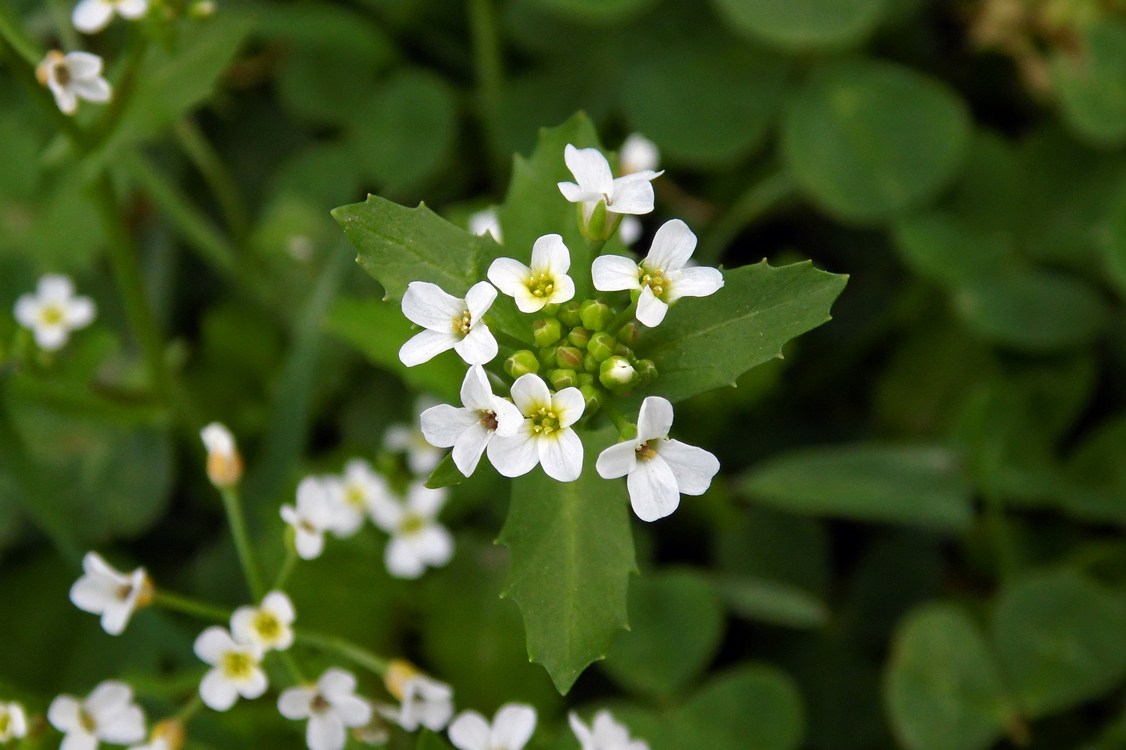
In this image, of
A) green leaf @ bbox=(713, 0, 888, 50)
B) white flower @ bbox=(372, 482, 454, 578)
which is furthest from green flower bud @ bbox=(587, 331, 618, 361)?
green leaf @ bbox=(713, 0, 888, 50)

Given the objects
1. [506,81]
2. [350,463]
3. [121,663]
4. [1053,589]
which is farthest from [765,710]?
[506,81]

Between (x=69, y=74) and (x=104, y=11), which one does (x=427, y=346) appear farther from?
(x=104, y=11)

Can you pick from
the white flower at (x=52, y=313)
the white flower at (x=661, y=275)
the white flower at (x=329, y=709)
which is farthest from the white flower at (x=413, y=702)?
the white flower at (x=52, y=313)

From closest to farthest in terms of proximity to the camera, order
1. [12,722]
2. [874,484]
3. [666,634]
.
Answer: [12,722] < [666,634] < [874,484]

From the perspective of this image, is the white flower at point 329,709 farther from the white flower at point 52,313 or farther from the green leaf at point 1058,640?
the green leaf at point 1058,640

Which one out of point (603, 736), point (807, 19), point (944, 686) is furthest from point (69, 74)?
point (944, 686)

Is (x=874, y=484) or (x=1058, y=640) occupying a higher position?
(x=874, y=484)

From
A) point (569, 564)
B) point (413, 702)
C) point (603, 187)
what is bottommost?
point (413, 702)

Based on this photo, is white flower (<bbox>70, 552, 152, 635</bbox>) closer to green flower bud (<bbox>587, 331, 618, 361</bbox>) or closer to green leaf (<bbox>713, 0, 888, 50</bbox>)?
green flower bud (<bbox>587, 331, 618, 361</bbox>)
